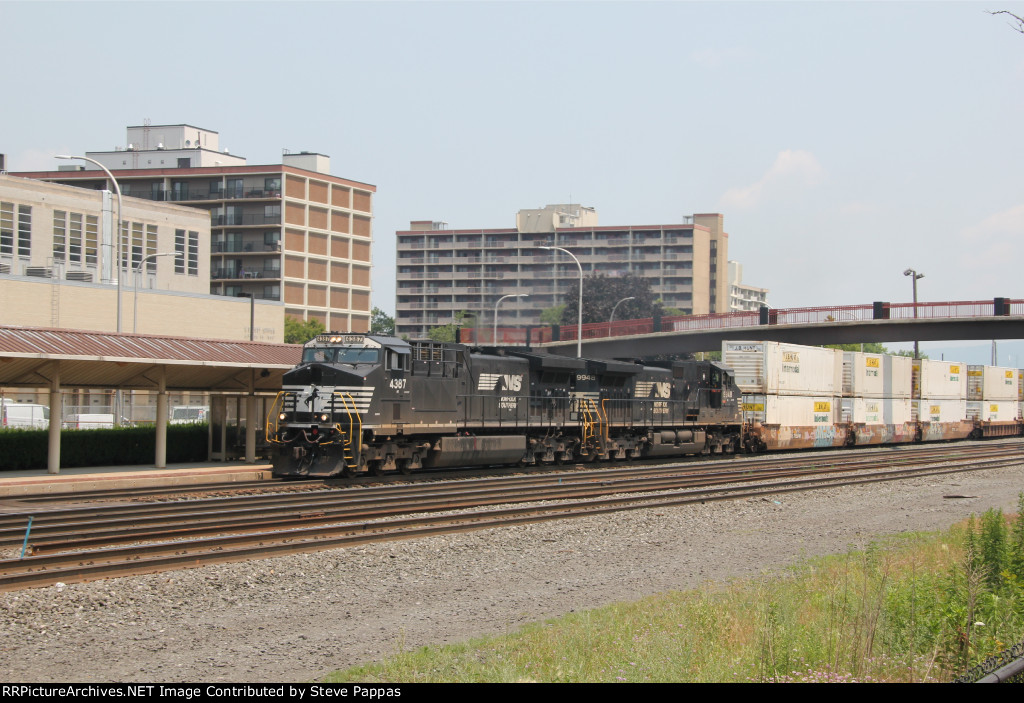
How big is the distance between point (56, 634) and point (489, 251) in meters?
137

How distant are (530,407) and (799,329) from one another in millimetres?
32202

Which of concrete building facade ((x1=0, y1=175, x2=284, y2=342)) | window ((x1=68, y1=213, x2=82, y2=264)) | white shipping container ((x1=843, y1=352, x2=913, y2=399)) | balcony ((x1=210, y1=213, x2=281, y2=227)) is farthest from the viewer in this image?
balcony ((x1=210, y1=213, x2=281, y2=227))

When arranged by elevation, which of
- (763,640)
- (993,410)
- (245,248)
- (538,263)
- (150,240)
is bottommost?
(763,640)

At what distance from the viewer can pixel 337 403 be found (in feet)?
→ 74.8

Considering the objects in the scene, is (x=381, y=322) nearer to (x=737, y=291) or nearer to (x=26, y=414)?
(x=737, y=291)

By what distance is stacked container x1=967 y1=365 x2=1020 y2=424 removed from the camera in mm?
54469

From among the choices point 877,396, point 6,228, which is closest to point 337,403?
point 877,396

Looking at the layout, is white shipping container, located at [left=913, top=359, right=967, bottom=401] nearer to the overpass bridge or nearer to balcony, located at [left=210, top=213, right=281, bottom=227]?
the overpass bridge

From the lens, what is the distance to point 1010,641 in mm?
8117

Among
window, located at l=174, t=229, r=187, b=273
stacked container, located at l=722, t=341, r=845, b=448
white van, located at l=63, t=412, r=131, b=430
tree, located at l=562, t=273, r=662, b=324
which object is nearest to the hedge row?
white van, located at l=63, t=412, r=131, b=430

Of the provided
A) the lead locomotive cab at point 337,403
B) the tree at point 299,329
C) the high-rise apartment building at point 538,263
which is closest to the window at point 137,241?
the tree at point 299,329

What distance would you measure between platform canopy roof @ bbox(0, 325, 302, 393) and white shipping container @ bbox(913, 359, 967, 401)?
108 ft

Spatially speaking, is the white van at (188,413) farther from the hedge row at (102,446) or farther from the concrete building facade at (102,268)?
the hedge row at (102,446)

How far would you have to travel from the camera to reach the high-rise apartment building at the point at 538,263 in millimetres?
140625
